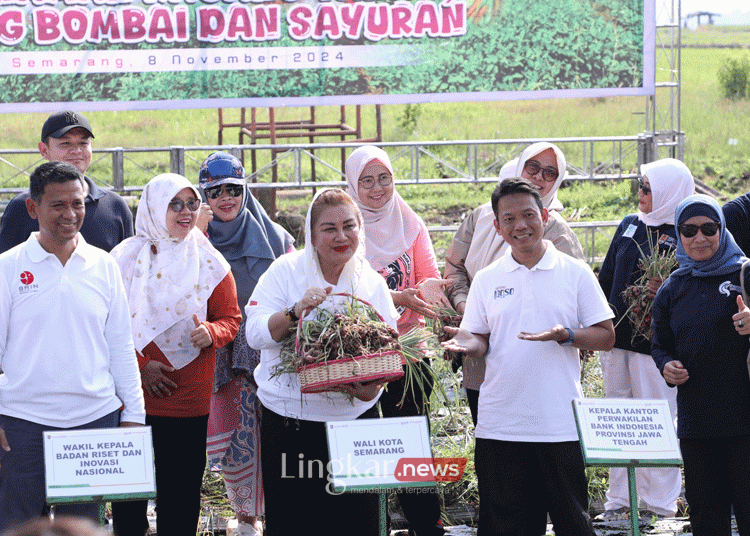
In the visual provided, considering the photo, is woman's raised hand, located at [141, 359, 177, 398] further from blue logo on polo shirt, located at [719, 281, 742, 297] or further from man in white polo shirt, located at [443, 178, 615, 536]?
blue logo on polo shirt, located at [719, 281, 742, 297]

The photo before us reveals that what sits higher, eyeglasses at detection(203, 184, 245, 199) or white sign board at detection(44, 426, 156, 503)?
eyeglasses at detection(203, 184, 245, 199)

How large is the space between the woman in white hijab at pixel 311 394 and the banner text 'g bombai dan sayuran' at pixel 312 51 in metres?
5.41

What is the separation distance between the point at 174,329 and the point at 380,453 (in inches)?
48.2

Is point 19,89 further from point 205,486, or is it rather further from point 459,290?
point 459,290

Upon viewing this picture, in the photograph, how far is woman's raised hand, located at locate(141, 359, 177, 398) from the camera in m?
3.45

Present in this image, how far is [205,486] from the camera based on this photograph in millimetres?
4617

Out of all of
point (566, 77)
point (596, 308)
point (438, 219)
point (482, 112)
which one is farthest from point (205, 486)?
point (482, 112)

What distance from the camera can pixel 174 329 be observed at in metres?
3.53

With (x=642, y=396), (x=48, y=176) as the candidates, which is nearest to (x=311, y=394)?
(x=48, y=176)

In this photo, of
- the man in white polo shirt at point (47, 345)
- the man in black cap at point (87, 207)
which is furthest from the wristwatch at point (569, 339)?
the man in black cap at point (87, 207)

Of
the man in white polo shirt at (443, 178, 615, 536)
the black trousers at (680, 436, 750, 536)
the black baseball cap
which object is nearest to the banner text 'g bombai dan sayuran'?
the black baseball cap

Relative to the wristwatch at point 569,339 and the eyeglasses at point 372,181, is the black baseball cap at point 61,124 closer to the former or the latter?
the eyeglasses at point 372,181

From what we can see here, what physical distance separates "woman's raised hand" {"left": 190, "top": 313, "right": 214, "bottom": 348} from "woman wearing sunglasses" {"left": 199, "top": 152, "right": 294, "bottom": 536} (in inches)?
16.4

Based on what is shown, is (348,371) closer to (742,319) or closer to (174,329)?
(174,329)
